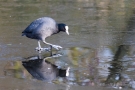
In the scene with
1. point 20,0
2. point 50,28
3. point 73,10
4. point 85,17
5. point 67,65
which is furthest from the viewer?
point 20,0

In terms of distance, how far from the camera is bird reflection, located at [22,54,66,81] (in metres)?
6.61

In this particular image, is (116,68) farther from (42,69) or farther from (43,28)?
(43,28)

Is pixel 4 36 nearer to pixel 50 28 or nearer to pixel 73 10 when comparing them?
pixel 50 28

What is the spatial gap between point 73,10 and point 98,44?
5037 millimetres

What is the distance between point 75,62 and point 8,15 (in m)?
5.70

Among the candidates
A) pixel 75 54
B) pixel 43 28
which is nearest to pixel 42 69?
pixel 75 54

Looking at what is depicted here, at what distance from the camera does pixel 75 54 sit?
805cm

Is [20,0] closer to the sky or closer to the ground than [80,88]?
closer to the ground

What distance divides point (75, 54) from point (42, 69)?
117 cm

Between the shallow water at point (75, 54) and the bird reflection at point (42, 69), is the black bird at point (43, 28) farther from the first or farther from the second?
the bird reflection at point (42, 69)

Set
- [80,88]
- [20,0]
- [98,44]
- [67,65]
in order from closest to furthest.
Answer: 1. [80,88]
2. [67,65]
3. [98,44]
4. [20,0]

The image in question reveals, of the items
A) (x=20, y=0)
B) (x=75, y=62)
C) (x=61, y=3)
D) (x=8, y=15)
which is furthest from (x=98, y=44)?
(x=20, y=0)

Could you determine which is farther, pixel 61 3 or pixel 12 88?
pixel 61 3

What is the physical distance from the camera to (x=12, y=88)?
19.5 feet
